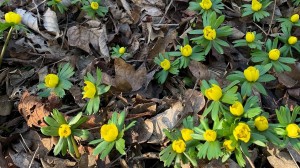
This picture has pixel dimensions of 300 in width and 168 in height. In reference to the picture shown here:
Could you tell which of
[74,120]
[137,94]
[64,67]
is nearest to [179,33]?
[137,94]

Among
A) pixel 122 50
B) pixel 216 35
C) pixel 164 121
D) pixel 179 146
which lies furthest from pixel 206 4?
pixel 179 146

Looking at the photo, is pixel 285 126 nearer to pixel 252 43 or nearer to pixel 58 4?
pixel 252 43

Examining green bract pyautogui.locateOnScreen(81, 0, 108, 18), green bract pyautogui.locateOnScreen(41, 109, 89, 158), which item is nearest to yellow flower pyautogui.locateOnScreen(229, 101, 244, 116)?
green bract pyautogui.locateOnScreen(41, 109, 89, 158)

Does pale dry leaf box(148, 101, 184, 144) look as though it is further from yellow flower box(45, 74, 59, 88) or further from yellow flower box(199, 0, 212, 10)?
yellow flower box(199, 0, 212, 10)

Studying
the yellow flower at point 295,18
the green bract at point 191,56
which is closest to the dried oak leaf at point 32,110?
the green bract at point 191,56

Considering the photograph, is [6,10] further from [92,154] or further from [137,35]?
[92,154]

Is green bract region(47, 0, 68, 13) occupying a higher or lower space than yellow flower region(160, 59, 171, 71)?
higher
